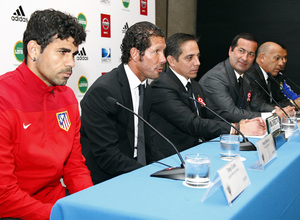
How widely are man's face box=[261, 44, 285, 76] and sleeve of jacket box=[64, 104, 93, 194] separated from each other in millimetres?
2961

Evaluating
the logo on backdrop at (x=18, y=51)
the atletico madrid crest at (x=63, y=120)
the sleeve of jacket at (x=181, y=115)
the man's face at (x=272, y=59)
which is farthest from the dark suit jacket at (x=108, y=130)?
the man's face at (x=272, y=59)

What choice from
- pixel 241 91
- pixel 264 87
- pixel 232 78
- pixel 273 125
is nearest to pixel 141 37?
pixel 273 125

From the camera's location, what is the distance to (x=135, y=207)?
961mm

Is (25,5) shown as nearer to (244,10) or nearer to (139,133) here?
(139,133)

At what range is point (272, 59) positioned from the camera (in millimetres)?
4035

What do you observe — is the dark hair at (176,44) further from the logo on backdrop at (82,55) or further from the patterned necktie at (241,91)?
the patterned necktie at (241,91)

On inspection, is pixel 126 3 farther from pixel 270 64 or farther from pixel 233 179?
pixel 233 179

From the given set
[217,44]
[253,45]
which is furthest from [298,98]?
[217,44]

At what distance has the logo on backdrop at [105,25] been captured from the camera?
293 centimetres

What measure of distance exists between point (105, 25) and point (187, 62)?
0.77 metres

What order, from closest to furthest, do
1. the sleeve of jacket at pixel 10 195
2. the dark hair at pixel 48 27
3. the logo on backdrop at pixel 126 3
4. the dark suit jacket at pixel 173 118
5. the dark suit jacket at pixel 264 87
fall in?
the sleeve of jacket at pixel 10 195 → the dark hair at pixel 48 27 → the dark suit jacket at pixel 173 118 → the logo on backdrop at pixel 126 3 → the dark suit jacket at pixel 264 87

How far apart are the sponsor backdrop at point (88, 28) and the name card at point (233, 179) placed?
A: 163cm

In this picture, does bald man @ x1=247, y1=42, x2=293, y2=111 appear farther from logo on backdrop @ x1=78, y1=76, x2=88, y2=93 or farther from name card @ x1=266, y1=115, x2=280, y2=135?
name card @ x1=266, y1=115, x2=280, y2=135

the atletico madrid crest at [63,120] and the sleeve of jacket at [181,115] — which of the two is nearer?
the atletico madrid crest at [63,120]
